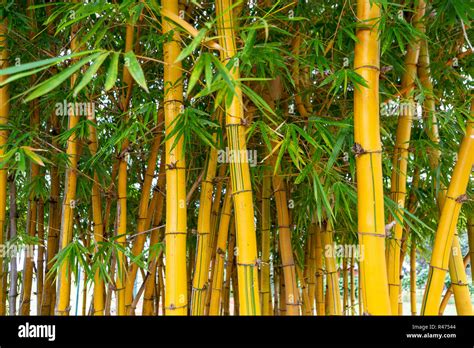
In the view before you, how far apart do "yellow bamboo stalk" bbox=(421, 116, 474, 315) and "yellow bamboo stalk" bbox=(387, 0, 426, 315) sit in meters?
0.16

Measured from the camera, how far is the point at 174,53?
1.54 metres

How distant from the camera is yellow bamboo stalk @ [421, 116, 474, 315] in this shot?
1575 mm

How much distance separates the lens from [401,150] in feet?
5.85

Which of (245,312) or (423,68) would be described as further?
(423,68)

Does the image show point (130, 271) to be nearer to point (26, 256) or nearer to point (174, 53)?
point (26, 256)

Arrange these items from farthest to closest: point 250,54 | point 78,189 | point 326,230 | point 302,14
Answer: point 326,230 < point 78,189 < point 302,14 < point 250,54

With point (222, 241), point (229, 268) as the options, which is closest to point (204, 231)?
point (222, 241)

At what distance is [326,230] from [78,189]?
1.22 metres

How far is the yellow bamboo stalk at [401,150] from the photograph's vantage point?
172cm

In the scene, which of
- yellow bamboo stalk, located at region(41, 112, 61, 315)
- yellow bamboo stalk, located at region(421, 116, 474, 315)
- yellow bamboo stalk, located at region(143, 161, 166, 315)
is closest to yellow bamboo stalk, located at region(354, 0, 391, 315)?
yellow bamboo stalk, located at region(421, 116, 474, 315)

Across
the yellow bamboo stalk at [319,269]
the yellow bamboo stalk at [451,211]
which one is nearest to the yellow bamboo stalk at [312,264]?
the yellow bamboo stalk at [319,269]

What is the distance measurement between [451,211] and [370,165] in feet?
1.45

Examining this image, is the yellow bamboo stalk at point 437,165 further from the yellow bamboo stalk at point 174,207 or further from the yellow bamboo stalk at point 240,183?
the yellow bamboo stalk at point 174,207

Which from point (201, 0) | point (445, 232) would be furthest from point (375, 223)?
point (201, 0)
